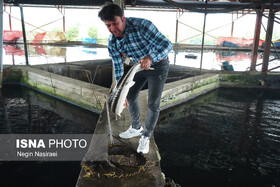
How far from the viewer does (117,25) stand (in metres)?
2.17

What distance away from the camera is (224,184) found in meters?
3.51

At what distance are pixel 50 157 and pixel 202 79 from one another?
20.7ft

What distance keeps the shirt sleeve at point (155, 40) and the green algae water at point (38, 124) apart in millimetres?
2781

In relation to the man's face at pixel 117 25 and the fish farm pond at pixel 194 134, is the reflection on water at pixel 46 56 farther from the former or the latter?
the man's face at pixel 117 25

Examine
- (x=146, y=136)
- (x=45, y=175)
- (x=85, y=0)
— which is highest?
(x=85, y=0)

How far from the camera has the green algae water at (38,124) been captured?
3617mm

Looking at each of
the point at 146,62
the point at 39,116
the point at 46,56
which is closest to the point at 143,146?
the point at 146,62

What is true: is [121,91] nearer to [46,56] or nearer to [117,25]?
[117,25]

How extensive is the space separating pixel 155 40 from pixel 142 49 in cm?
21

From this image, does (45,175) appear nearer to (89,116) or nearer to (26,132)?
(26,132)

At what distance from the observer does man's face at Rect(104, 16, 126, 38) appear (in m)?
2.14

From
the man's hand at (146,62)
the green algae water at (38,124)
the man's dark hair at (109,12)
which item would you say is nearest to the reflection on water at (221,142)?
the green algae water at (38,124)

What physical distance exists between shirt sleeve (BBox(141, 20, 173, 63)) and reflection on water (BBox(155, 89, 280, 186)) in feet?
8.12

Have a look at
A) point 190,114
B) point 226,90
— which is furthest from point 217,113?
point 226,90
